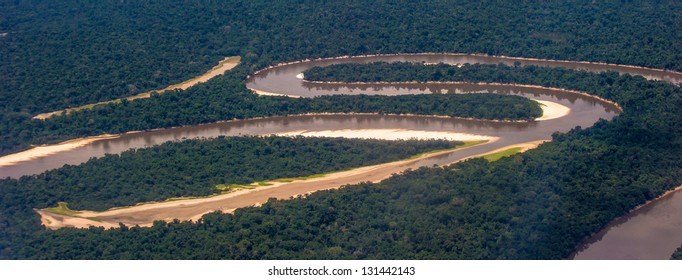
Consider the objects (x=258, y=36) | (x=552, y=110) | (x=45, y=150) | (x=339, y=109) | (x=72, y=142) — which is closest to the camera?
(x=45, y=150)

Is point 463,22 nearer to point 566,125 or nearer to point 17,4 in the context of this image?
point 566,125

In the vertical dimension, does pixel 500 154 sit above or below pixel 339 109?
below

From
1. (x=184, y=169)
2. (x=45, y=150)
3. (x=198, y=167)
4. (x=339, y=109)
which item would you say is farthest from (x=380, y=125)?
(x=45, y=150)

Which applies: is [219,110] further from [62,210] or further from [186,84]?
[62,210]

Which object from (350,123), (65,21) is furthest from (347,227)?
(65,21)

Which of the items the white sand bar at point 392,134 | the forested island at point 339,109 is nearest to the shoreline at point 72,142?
the forested island at point 339,109

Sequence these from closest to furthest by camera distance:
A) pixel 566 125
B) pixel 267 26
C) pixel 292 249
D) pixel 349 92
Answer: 1. pixel 292 249
2. pixel 566 125
3. pixel 349 92
4. pixel 267 26
